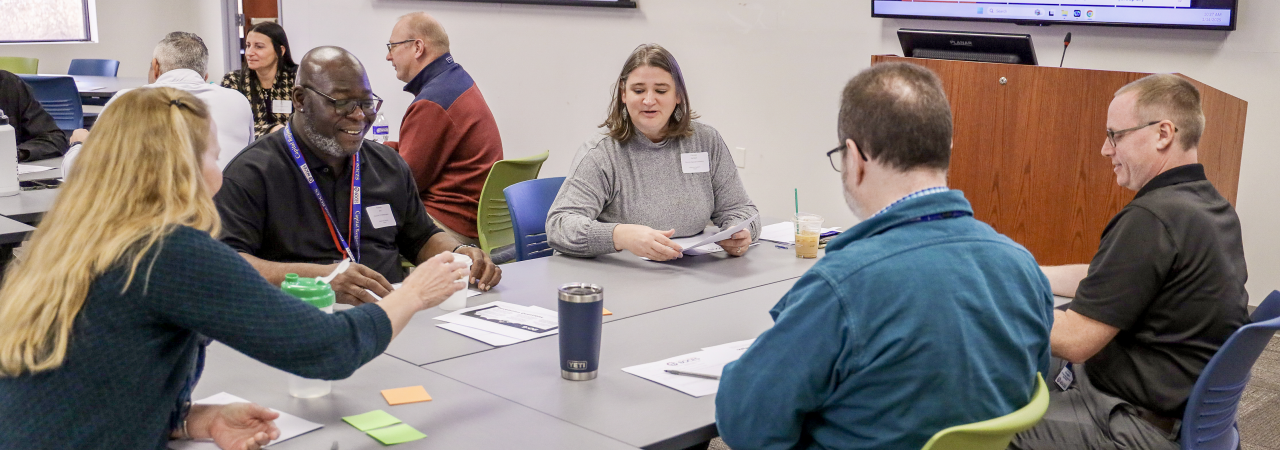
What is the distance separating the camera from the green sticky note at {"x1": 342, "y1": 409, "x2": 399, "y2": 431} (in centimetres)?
141

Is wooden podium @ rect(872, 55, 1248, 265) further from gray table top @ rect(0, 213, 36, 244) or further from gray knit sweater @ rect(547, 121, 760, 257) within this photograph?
gray table top @ rect(0, 213, 36, 244)

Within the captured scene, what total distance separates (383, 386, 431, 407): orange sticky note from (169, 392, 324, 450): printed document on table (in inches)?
5.5

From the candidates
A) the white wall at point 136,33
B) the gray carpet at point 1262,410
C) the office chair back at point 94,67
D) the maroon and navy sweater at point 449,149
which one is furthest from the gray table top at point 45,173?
the white wall at point 136,33

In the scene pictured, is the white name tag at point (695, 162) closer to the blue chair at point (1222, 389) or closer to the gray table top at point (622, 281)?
the gray table top at point (622, 281)

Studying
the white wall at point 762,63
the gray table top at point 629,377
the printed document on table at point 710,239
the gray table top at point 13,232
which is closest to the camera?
Answer: the gray table top at point 629,377

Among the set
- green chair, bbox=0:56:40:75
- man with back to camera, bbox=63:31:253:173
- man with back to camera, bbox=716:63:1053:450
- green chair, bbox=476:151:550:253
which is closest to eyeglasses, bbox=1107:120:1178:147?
man with back to camera, bbox=716:63:1053:450

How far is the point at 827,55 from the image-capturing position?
4668 millimetres

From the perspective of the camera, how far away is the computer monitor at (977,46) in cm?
308

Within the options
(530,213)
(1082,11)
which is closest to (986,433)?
(530,213)

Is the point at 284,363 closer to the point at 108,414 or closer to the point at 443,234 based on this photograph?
the point at 108,414

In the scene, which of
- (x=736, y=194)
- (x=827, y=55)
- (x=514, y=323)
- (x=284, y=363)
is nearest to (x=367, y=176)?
(x=514, y=323)

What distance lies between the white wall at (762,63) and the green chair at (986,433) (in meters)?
1.86

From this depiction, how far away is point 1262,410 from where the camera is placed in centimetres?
318

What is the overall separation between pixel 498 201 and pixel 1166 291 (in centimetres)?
236
